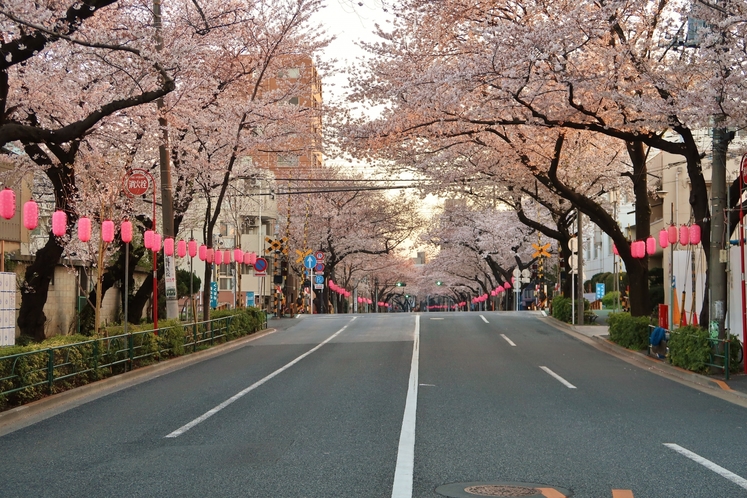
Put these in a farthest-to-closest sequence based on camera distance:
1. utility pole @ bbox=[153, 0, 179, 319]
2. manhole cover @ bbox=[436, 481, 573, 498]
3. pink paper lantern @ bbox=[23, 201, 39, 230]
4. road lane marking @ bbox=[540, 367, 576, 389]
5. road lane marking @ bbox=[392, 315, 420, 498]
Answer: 1. utility pole @ bbox=[153, 0, 179, 319]
2. pink paper lantern @ bbox=[23, 201, 39, 230]
3. road lane marking @ bbox=[540, 367, 576, 389]
4. road lane marking @ bbox=[392, 315, 420, 498]
5. manhole cover @ bbox=[436, 481, 573, 498]

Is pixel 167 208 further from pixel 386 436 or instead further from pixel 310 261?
pixel 310 261

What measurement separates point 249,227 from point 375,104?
4368cm

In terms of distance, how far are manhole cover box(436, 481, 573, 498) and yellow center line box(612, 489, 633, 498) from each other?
36cm

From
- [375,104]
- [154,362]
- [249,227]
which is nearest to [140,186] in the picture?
[154,362]

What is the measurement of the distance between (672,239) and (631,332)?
4072 mm

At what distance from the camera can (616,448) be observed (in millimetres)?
8727

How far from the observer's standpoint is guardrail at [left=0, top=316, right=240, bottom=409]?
12586mm

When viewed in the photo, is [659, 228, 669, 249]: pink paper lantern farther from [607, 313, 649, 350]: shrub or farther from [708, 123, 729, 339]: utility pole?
[708, 123, 729, 339]: utility pole

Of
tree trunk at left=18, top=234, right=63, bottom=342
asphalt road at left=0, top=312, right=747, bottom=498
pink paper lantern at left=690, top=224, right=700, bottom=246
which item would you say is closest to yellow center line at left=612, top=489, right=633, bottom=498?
asphalt road at left=0, top=312, right=747, bottom=498

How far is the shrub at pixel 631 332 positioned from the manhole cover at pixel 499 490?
1617cm

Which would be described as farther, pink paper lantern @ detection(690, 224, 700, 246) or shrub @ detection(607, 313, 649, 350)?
shrub @ detection(607, 313, 649, 350)

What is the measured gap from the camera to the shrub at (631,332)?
2198 centimetres

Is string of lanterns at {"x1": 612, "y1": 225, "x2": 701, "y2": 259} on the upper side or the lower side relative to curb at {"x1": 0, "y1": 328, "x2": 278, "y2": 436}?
upper

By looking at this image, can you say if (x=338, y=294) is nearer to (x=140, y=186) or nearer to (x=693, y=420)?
(x=140, y=186)
